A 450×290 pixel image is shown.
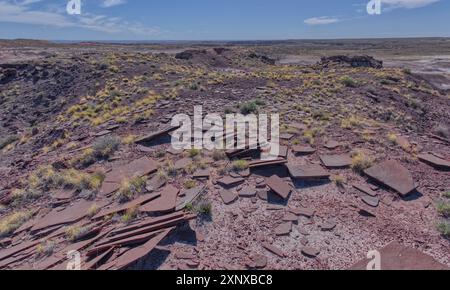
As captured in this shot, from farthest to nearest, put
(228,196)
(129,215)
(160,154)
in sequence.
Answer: (160,154) < (228,196) < (129,215)

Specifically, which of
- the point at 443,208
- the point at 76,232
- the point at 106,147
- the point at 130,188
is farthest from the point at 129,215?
the point at 443,208

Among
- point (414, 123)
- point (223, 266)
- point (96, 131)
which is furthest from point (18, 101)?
point (414, 123)

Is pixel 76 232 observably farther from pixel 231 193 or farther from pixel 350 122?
pixel 350 122

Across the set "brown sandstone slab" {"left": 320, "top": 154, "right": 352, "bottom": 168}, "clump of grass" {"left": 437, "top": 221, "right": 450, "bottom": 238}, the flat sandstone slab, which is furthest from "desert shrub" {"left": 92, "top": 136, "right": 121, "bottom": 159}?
"clump of grass" {"left": 437, "top": 221, "right": 450, "bottom": 238}

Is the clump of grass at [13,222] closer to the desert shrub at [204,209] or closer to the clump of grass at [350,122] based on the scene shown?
the desert shrub at [204,209]

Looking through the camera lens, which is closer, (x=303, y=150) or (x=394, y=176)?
(x=394, y=176)

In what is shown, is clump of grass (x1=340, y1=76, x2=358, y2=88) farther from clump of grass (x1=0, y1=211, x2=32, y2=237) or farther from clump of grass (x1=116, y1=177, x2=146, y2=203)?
clump of grass (x1=0, y1=211, x2=32, y2=237)
